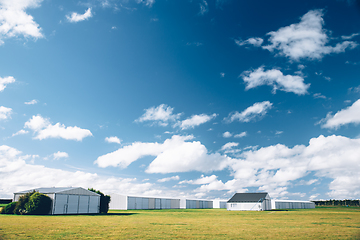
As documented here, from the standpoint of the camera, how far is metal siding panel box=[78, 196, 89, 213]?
1854 inches

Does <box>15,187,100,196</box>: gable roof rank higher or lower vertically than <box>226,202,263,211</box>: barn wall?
higher

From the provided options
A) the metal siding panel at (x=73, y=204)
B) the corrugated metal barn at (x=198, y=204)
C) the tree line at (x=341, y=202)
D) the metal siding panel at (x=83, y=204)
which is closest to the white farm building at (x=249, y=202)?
the corrugated metal barn at (x=198, y=204)

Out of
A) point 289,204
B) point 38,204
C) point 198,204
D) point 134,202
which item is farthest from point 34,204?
point 289,204

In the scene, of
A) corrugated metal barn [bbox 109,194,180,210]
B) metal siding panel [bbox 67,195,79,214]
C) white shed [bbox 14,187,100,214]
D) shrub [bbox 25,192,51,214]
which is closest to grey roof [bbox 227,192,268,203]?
corrugated metal barn [bbox 109,194,180,210]

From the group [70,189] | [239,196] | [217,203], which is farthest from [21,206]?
[217,203]

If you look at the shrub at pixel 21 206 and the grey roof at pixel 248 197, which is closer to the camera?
→ the shrub at pixel 21 206

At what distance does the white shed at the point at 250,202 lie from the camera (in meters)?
78.0

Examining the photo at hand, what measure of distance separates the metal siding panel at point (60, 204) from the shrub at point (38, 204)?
108 centimetres

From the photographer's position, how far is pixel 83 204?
4762 cm

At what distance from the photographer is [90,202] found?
4919cm

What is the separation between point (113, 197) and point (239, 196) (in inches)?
1602

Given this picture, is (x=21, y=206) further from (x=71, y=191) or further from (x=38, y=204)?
(x=71, y=191)

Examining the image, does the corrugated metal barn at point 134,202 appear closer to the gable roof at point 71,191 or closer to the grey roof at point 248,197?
the grey roof at point 248,197

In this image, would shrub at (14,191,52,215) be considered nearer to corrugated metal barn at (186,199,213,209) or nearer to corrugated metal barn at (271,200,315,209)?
corrugated metal barn at (186,199,213,209)
